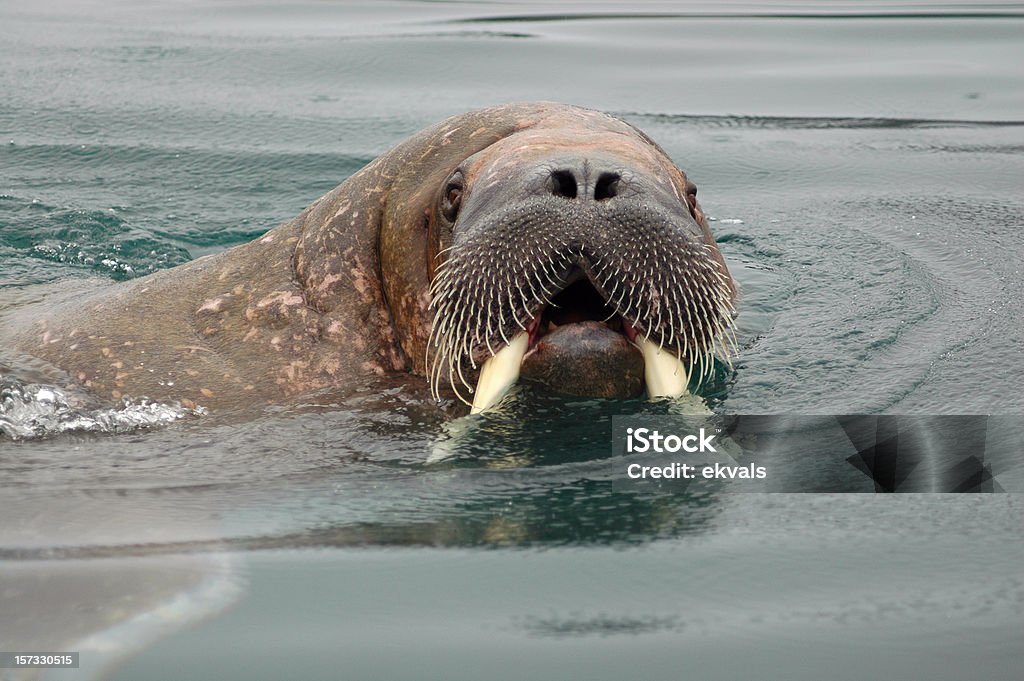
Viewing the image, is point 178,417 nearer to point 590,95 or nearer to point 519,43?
point 590,95

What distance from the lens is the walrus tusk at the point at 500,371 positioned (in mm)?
5969

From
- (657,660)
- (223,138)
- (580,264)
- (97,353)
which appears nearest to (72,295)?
(97,353)

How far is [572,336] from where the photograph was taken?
19.1 feet

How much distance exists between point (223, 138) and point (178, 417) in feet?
23.7

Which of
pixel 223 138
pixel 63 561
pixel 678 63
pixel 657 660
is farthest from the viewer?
pixel 678 63

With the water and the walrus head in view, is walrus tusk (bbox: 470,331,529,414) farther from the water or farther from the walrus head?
the water

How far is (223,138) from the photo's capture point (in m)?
13.1

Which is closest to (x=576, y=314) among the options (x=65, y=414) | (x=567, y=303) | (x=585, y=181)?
(x=567, y=303)

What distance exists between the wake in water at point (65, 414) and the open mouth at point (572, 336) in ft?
4.47

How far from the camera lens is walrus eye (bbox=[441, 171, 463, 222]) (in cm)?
621

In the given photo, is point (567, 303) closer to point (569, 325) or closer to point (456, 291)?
point (569, 325)

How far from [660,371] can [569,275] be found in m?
0.59

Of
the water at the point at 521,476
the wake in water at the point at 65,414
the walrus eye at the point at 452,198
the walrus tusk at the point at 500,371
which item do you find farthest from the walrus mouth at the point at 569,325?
the wake in water at the point at 65,414

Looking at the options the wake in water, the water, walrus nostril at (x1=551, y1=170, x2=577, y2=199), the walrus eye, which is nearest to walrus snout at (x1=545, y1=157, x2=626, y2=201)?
walrus nostril at (x1=551, y1=170, x2=577, y2=199)
